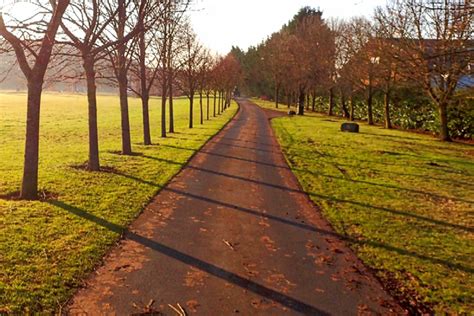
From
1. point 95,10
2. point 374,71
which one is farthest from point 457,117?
point 95,10

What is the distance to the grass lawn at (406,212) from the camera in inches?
227

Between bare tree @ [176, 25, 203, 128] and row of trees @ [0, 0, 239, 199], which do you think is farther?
bare tree @ [176, 25, 203, 128]

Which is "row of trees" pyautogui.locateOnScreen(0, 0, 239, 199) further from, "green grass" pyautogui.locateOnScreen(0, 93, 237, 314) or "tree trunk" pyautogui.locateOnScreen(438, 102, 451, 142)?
"tree trunk" pyautogui.locateOnScreen(438, 102, 451, 142)

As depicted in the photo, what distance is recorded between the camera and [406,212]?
9.46 meters

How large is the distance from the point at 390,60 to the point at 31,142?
80.9 feet

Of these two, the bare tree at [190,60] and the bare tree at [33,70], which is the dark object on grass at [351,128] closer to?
the bare tree at [190,60]

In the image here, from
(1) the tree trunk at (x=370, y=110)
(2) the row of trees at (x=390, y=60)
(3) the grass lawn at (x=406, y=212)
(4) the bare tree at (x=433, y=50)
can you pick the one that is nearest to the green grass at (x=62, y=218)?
(3) the grass lawn at (x=406, y=212)

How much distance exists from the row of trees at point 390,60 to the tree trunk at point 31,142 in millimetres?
8929

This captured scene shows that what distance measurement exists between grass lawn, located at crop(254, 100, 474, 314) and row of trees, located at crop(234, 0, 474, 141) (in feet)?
12.6

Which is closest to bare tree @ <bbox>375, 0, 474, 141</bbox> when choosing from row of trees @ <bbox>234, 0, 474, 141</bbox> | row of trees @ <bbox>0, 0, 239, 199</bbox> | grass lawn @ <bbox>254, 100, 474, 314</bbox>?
row of trees @ <bbox>234, 0, 474, 141</bbox>

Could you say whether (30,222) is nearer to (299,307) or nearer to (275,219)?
(275,219)

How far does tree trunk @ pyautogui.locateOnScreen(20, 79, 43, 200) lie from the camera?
894 centimetres

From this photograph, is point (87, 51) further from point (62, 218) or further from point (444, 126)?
point (444, 126)

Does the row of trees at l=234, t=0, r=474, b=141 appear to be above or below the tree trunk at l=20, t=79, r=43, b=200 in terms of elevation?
above
